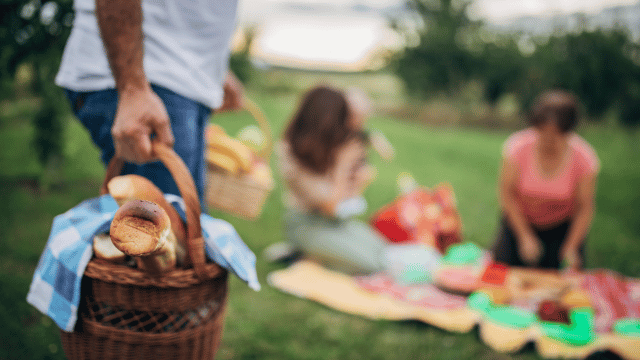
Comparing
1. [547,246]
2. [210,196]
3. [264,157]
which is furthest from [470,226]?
[210,196]

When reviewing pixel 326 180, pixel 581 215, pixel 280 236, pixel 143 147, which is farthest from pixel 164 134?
pixel 581 215

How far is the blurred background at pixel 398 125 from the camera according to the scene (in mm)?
2418

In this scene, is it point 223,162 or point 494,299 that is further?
point 494,299

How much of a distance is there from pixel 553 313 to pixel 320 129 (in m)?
1.74

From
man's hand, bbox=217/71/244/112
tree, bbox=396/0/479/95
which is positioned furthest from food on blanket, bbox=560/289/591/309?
tree, bbox=396/0/479/95

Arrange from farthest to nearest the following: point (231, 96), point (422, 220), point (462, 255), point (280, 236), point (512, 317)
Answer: point (280, 236)
point (422, 220)
point (462, 255)
point (512, 317)
point (231, 96)

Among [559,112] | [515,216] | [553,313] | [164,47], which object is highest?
[164,47]

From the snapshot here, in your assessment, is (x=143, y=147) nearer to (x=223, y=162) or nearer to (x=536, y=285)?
(x=223, y=162)

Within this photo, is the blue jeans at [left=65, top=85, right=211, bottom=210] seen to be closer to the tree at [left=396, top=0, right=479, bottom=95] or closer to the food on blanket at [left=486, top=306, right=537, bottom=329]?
Result: the food on blanket at [left=486, top=306, right=537, bottom=329]

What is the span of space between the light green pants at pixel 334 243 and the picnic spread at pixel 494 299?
70 mm

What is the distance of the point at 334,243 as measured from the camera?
3.20 meters

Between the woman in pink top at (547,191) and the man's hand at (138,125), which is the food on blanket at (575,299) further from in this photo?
the man's hand at (138,125)

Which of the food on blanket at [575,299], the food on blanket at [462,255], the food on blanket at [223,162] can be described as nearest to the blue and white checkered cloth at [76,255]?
the food on blanket at [223,162]

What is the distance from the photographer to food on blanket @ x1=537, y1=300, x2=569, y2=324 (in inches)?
101
